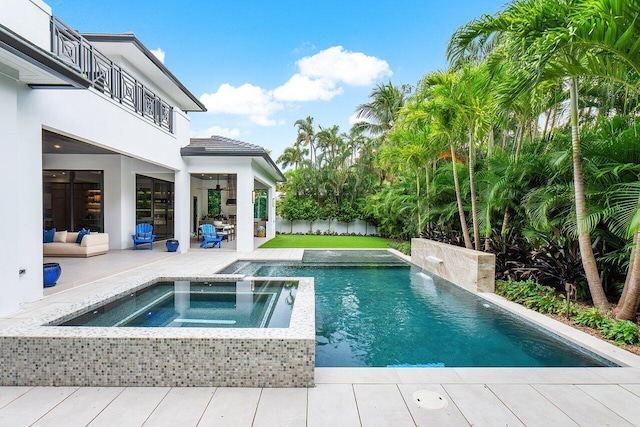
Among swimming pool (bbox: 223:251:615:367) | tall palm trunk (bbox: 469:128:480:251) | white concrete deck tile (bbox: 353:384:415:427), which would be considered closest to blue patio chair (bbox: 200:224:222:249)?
swimming pool (bbox: 223:251:615:367)

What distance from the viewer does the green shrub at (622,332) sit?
4.15 m

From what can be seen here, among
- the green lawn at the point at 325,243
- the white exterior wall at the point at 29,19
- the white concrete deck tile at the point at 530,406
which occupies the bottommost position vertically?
the green lawn at the point at 325,243

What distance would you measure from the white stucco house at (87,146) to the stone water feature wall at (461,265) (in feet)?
23.1

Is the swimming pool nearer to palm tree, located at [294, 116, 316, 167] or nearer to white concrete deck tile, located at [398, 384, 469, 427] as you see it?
white concrete deck tile, located at [398, 384, 469, 427]

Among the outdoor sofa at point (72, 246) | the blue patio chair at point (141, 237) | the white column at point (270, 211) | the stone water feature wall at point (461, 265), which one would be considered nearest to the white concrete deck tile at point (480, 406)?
the stone water feature wall at point (461, 265)

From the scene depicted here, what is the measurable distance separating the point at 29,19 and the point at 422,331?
8.07 meters

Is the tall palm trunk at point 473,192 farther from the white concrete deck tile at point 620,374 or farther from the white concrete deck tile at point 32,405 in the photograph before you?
the white concrete deck tile at point 32,405

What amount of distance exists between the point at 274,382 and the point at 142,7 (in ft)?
58.6

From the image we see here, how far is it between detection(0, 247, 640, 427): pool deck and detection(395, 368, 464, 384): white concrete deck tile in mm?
10

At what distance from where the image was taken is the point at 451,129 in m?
8.80

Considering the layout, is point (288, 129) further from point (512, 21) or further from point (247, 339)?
point (247, 339)

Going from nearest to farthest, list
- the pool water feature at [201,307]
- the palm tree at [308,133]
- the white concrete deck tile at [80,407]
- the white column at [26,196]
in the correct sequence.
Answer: the white concrete deck tile at [80,407], the pool water feature at [201,307], the white column at [26,196], the palm tree at [308,133]

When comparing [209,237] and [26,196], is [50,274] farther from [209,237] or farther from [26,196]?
[209,237]

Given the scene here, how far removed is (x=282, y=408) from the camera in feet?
9.27
